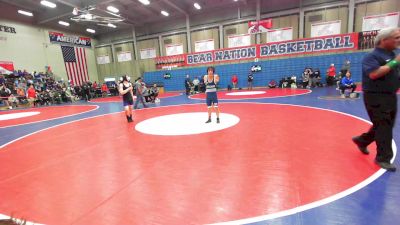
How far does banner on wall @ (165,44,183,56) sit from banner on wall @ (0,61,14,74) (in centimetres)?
1369

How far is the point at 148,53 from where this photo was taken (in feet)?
80.6

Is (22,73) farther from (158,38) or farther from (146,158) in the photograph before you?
(146,158)

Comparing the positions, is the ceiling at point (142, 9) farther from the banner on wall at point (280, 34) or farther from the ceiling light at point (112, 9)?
the banner on wall at point (280, 34)

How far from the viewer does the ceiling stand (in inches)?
708

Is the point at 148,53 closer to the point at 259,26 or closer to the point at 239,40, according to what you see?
the point at 239,40

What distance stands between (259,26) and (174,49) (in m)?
8.94

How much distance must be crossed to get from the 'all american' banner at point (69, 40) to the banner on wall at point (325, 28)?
78.6 ft

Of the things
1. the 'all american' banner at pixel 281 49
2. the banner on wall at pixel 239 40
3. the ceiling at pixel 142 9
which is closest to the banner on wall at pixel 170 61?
the 'all american' banner at pixel 281 49

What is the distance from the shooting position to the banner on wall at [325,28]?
1694 centimetres

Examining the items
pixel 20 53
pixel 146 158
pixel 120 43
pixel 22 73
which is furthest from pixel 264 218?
pixel 120 43

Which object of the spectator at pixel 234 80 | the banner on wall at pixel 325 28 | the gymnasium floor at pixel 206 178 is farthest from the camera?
the spectator at pixel 234 80

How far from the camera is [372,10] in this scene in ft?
52.0

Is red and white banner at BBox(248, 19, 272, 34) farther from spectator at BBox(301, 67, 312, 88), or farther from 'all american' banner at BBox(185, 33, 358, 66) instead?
spectator at BBox(301, 67, 312, 88)

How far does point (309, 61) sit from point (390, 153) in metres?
15.9
